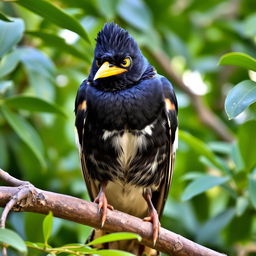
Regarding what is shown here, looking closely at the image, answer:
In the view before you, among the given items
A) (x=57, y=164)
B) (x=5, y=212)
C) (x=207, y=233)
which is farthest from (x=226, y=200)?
(x=5, y=212)

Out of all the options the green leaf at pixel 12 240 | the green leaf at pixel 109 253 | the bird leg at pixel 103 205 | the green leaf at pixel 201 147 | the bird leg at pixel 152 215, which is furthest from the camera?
the green leaf at pixel 201 147

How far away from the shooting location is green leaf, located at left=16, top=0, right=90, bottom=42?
2.79 m

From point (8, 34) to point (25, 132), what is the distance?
0.72 metres

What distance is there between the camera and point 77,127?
3.53 m

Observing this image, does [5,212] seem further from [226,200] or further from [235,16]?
[235,16]

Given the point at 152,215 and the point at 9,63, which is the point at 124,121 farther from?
the point at 9,63

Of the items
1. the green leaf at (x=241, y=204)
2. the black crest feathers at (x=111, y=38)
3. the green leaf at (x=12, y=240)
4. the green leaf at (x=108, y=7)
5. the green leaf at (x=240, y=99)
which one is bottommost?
the green leaf at (x=12, y=240)

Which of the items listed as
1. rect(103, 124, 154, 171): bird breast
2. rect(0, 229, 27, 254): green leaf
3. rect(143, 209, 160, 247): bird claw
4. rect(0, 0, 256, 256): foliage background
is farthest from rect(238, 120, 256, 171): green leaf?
rect(0, 229, 27, 254): green leaf

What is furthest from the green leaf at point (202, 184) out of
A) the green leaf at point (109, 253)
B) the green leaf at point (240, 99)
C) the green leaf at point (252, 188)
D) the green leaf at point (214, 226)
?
the green leaf at point (109, 253)

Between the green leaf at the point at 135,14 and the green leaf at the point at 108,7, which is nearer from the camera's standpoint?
the green leaf at the point at 108,7

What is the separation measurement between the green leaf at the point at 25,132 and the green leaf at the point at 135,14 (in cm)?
136

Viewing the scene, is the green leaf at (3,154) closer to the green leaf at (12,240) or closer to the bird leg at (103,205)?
the bird leg at (103,205)

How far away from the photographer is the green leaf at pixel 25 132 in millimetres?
3406

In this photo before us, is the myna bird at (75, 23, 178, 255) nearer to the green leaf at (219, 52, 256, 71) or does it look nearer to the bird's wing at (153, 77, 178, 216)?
the bird's wing at (153, 77, 178, 216)
